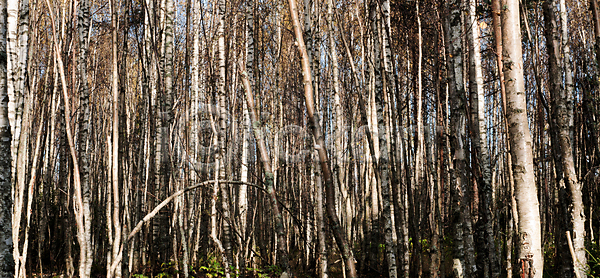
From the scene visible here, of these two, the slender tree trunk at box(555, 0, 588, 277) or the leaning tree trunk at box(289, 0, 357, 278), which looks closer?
the leaning tree trunk at box(289, 0, 357, 278)

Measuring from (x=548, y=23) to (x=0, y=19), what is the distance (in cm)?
473

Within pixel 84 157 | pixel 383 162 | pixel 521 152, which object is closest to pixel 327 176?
pixel 521 152

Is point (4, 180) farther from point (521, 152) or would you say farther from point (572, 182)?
point (572, 182)

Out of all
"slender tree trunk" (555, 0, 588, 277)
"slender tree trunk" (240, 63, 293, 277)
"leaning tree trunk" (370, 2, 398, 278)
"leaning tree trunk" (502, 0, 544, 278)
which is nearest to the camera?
"slender tree trunk" (240, 63, 293, 277)

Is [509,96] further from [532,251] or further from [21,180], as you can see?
[21,180]

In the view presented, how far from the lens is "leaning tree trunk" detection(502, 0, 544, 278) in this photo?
2368mm

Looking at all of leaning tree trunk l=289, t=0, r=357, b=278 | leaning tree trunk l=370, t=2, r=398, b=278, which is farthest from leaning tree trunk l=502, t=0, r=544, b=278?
leaning tree trunk l=370, t=2, r=398, b=278

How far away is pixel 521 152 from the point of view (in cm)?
245

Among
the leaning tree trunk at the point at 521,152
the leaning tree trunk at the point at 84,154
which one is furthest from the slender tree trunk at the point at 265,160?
the leaning tree trunk at the point at 521,152

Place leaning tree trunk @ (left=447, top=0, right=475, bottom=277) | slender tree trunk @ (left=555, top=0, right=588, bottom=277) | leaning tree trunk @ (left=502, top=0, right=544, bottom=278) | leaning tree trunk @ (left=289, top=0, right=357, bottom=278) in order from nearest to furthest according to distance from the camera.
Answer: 1. leaning tree trunk @ (left=289, top=0, right=357, bottom=278)
2. leaning tree trunk @ (left=502, top=0, right=544, bottom=278)
3. slender tree trunk @ (left=555, top=0, right=588, bottom=277)
4. leaning tree trunk @ (left=447, top=0, right=475, bottom=277)

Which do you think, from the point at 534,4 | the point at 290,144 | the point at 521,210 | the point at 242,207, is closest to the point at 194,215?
Result: the point at 242,207

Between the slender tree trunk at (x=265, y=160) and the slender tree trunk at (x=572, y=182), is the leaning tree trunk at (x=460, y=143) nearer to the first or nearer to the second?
the slender tree trunk at (x=572, y=182)

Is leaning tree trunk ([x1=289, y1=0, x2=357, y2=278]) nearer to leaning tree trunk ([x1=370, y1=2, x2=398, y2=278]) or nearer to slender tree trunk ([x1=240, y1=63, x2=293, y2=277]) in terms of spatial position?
slender tree trunk ([x1=240, y1=63, x2=293, y2=277])

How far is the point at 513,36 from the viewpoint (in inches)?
100
